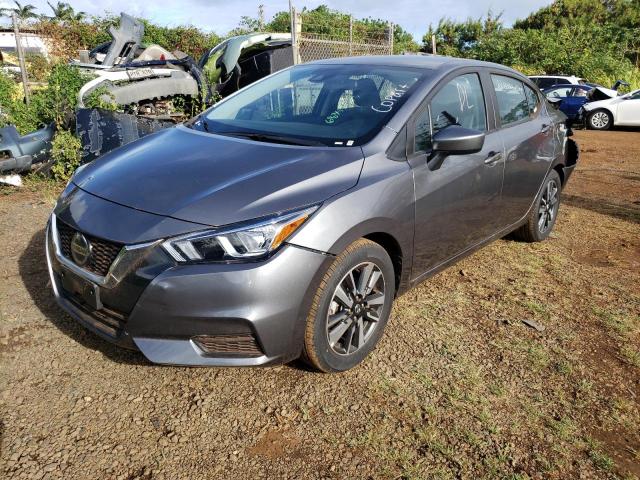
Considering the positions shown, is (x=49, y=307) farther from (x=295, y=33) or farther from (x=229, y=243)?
(x=295, y=33)

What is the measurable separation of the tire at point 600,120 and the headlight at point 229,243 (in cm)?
1570

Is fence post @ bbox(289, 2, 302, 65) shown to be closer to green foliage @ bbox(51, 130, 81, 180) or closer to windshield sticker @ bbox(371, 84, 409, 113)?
green foliage @ bbox(51, 130, 81, 180)

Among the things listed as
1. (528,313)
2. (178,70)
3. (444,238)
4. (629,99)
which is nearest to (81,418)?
(444,238)

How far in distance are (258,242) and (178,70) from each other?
6.32 m

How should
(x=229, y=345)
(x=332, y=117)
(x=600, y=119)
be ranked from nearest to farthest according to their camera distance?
(x=229, y=345) → (x=332, y=117) → (x=600, y=119)

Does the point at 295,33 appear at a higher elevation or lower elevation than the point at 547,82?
higher

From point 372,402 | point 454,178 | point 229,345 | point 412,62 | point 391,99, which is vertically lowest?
point 372,402

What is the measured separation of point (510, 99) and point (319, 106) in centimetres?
169

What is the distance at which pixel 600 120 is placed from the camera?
1524 cm

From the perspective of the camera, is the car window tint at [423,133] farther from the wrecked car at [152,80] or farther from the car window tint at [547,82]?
the car window tint at [547,82]

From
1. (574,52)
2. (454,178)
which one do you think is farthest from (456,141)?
(574,52)

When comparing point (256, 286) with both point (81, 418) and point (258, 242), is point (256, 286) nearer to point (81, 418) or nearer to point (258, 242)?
point (258, 242)

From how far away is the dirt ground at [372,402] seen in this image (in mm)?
2223

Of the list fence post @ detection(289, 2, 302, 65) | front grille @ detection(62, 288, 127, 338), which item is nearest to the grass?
front grille @ detection(62, 288, 127, 338)
